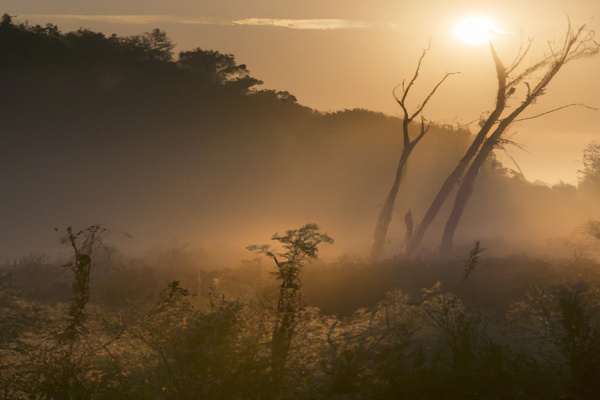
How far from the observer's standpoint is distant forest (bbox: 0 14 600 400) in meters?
10.6

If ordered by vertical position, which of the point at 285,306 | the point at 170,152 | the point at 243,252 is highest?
the point at 170,152

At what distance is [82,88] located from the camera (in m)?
44.0

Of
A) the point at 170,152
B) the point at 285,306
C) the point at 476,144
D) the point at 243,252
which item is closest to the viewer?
the point at 285,306

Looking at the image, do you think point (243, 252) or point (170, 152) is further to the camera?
point (170, 152)

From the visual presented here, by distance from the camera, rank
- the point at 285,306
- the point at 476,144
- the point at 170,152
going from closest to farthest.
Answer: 1. the point at 285,306
2. the point at 476,144
3. the point at 170,152

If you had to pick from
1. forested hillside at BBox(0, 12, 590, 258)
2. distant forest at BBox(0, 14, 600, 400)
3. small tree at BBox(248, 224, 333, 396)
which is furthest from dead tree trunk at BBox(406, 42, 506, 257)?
small tree at BBox(248, 224, 333, 396)

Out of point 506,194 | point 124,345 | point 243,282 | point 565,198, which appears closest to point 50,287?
point 243,282

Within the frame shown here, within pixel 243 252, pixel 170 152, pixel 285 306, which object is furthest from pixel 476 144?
pixel 170 152

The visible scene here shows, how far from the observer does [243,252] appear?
30.7m

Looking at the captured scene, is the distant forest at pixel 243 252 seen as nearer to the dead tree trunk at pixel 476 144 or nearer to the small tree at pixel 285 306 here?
the small tree at pixel 285 306

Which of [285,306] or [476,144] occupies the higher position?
[476,144]

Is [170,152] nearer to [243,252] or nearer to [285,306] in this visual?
[243,252]

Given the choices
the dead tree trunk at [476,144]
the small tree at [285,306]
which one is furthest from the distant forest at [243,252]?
the dead tree trunk at [476,144]

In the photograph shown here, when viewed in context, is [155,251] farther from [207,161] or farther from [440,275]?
[207,161]
